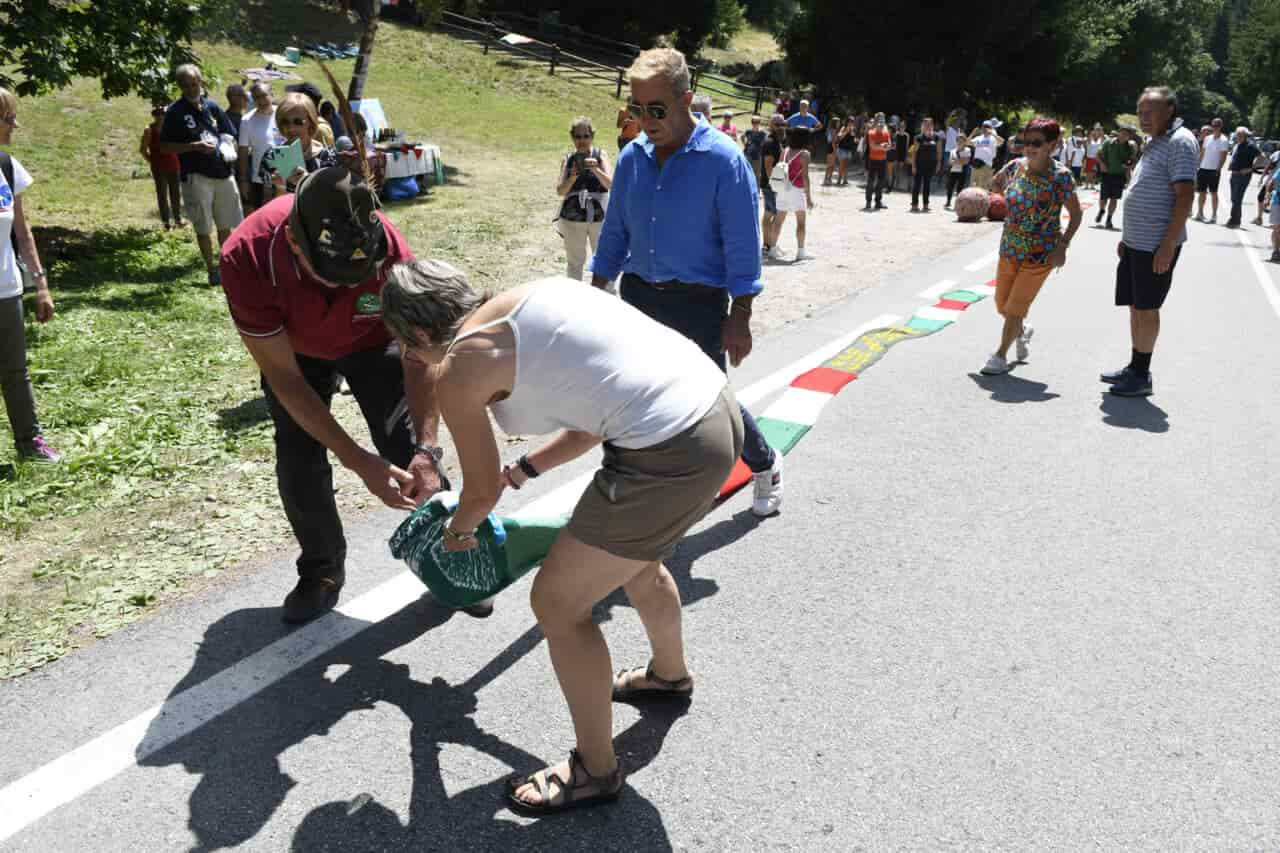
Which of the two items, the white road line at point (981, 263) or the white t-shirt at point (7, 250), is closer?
the white t-shirt at point (7, 250)

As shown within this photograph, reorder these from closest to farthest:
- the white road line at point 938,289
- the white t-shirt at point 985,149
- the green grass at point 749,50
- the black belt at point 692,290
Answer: the black belt at point 692,290, the white road line at point 938,289, the white t-shirt at point 985,149, the green grass at point 749,50

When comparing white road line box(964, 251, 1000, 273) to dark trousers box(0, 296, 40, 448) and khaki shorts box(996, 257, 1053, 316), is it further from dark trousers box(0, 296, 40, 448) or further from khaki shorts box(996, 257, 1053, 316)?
dark trousers box(0, 296, 40, 448)

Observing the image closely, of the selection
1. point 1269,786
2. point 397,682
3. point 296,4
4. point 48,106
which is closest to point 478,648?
point 397,682

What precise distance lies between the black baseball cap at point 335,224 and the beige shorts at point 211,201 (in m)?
6.67

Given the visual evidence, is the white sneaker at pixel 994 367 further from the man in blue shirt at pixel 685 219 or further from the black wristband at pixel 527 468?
the black wristband at pixel 527 468

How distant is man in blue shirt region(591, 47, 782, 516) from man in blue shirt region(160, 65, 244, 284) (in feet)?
19.2

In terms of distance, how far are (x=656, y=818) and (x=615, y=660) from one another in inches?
31.2

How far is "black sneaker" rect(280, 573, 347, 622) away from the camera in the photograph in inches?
143

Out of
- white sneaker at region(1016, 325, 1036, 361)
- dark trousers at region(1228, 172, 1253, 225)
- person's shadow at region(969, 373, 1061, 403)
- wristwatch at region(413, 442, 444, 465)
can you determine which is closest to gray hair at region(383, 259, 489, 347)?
wristwatch at region(413, 442, 444, 465)

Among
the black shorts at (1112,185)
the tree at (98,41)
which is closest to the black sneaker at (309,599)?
the tree at (98,41)

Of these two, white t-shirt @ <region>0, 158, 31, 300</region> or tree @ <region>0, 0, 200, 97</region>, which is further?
tree @ <region>0, 0, 200, 97</region>

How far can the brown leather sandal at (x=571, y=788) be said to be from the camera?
2.73m

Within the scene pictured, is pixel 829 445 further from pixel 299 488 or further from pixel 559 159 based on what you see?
pixel 559 159

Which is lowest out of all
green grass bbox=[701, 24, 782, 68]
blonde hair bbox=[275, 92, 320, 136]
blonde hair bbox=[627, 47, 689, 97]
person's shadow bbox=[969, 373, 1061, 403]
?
person's shadow bbox=[969, 373, 1061, 403]
